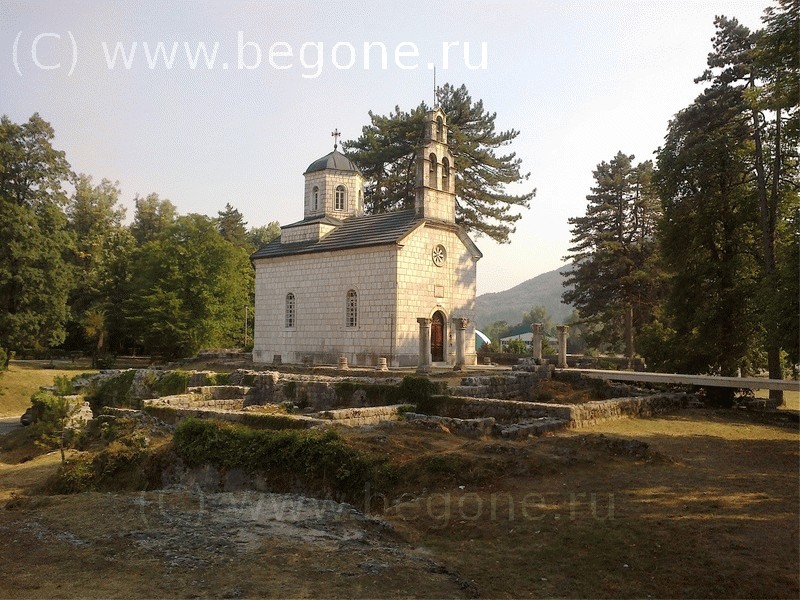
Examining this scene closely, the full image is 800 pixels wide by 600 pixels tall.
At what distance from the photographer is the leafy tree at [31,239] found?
3731cm

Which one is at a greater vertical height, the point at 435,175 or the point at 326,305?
the point at 435,175

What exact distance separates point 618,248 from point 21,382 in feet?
119

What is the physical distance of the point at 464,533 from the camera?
8305 millimetres

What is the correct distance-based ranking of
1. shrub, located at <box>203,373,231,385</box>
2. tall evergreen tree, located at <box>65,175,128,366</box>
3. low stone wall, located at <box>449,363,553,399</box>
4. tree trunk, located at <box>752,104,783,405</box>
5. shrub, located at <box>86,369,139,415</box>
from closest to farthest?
low stone wall, located at <box>449,363,553,399</box>
tree trunk, located at <box>752,104,783,405</box>
shrub, located at <box>203,373,231,385</box>
shrub, located at <box>86,369,139,415</box>
tall evergreen tree, located at <box>65,175,128,366</box>

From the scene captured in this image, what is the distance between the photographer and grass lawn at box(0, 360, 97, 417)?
33375 mm

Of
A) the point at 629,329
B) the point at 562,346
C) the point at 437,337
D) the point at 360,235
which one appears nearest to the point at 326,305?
the point at 360,235

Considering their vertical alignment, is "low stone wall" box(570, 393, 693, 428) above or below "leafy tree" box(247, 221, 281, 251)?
below

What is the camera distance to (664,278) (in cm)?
3522

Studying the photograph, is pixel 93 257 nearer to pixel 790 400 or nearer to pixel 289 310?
pixel 289 310

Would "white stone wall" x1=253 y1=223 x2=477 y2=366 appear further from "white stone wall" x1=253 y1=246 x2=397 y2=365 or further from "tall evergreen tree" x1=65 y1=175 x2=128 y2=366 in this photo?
"tall evergreen tree" x1=65 y1=175 x2=128 y2=366

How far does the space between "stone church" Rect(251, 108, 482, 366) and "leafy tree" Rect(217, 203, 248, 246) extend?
33.5 m

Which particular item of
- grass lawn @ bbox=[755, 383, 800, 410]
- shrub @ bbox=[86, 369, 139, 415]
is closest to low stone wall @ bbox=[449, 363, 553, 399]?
grass lawn @ bbox=[755, 383, 800, 410]

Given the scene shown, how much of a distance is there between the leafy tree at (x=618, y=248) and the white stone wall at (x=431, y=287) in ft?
38.4

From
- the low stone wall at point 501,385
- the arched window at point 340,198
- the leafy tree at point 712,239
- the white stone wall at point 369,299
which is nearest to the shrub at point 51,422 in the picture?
the white stone wall at point 369,299
